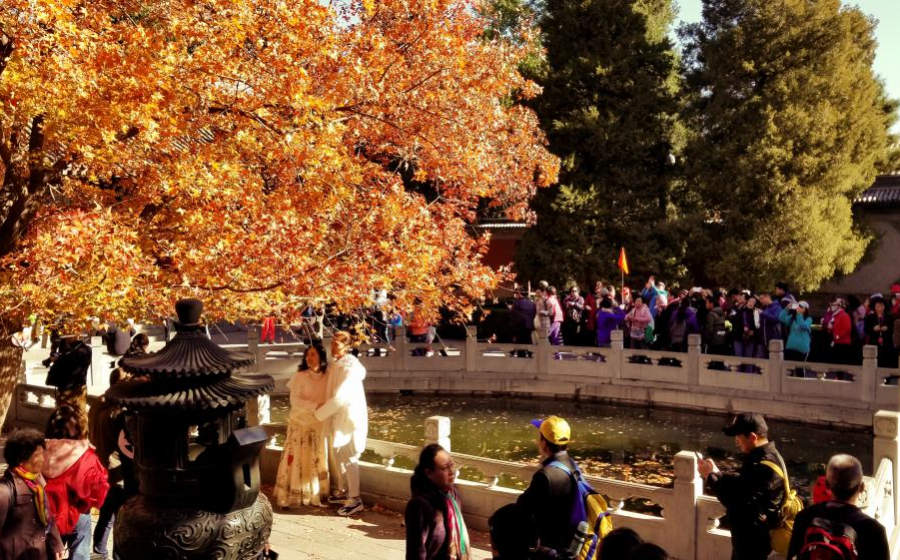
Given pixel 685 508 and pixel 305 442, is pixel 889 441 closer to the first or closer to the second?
pixel 685 508

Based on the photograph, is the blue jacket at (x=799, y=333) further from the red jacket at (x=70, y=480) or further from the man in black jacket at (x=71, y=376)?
the red jacket at (x=70, y=480)

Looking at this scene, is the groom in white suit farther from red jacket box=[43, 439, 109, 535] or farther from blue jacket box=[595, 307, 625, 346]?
blue jacket box=[595, 307, 625, 346]

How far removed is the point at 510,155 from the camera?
19344 millimetres

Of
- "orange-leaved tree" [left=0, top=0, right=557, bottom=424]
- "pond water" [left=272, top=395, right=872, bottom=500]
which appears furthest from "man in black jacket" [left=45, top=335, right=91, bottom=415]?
"pond water" [left=272, top=395, right=872, bottom=500]

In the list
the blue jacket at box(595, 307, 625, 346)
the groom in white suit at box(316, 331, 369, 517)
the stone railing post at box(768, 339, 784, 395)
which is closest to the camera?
the groom in white suit at box(316, 331, 369, 517)

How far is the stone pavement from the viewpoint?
337 inches

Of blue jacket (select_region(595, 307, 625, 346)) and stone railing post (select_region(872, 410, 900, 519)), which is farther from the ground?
blue jacket (select_region(595, 307, 625, 346))

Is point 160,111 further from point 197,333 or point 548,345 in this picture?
point 548,345

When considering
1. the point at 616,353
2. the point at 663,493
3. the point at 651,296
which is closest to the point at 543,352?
the point at 616,353

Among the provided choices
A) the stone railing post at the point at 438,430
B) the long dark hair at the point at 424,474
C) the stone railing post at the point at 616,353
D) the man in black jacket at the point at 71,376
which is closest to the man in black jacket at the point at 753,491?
the long dark hair at the point at 424,474

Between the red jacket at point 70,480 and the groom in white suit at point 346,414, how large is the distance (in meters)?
3.11

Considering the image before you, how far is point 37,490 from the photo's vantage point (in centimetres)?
572

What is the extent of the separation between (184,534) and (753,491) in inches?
149

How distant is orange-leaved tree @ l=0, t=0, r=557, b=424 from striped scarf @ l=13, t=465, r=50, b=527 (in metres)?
3.20
